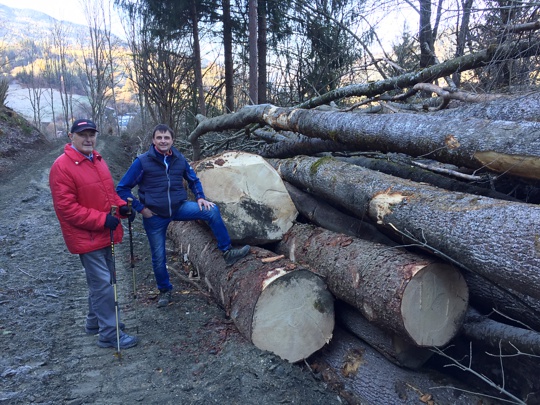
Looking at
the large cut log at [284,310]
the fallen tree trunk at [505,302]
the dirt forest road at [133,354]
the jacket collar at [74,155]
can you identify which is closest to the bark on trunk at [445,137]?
the fallen tree trunk at [505,302]

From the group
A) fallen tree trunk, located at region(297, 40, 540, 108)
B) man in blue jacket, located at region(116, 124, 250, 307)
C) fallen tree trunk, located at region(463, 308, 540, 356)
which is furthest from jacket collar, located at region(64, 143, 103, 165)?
fallen tree trunk, located at region(297, 40, 540, 108)

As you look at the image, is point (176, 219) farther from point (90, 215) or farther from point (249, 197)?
point (90, 215)

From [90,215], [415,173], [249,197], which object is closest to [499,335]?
[415,173]

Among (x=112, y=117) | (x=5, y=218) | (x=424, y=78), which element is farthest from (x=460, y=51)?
(x=112, y=117)

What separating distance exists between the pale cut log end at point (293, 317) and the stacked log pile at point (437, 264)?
0.12 meters

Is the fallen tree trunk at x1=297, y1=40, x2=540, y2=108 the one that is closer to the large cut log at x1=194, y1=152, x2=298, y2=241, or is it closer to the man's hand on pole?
the large cut log at x1=194, y1=152, x2=298, y2=241

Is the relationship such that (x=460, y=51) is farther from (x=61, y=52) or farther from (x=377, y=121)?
(x=61, y=52)

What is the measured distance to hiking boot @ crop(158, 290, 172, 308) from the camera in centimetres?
416

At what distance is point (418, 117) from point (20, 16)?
163142 mm

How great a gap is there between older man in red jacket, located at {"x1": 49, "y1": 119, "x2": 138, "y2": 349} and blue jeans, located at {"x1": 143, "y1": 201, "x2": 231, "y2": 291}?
25.0 inches

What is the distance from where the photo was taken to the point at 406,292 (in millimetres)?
2797

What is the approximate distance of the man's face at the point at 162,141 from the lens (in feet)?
13.1

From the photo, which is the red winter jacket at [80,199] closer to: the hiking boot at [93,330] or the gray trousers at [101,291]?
the gray trousers at [101,291]

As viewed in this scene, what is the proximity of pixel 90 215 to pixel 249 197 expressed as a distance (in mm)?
1698
